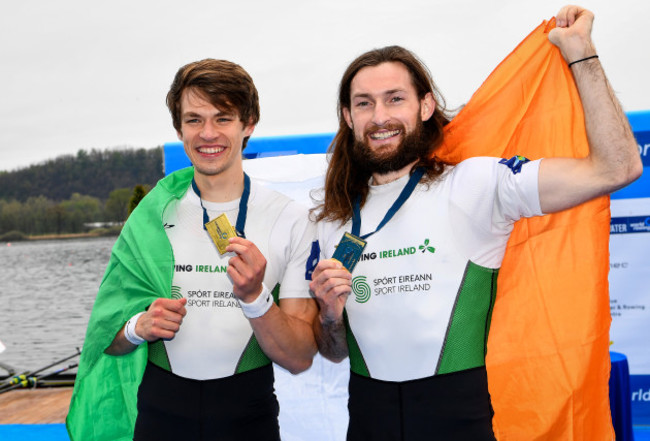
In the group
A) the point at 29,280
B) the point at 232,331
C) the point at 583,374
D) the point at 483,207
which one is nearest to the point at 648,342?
the point at 583,374

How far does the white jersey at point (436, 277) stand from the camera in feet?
7.23

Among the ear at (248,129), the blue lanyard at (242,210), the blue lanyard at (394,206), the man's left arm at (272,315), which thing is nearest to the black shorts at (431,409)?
the man's left arm at (272,315)

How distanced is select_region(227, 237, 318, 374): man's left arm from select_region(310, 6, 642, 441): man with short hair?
0.30ft

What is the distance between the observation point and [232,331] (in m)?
2.40

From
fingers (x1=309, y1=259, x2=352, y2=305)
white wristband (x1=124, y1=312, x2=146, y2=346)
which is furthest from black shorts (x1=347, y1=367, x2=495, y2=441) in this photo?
white wristband (x1=124, y1=312, x2=146, y2=346)

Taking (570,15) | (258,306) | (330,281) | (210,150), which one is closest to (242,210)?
(210,150)

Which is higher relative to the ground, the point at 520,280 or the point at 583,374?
the point at 520,280

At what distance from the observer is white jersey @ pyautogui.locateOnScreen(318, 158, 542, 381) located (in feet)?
7.23

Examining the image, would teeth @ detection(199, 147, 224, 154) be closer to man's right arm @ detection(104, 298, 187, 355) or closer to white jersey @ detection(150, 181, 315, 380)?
white jersey @ detection(150, 181, 315, 380)

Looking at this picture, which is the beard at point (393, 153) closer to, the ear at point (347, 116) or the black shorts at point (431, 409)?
the ear at point (347, 116)

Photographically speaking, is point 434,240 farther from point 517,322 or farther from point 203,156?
point 203,156

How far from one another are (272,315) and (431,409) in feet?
2.24

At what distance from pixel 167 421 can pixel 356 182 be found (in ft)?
4.18

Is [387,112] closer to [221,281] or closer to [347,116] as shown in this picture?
[347,116]
